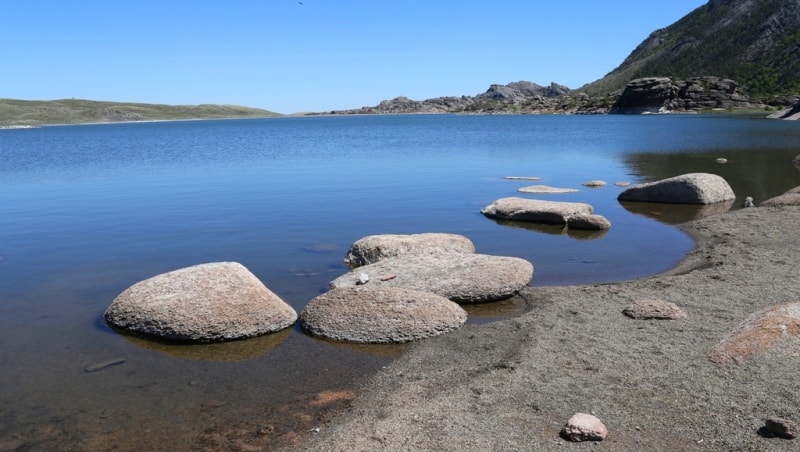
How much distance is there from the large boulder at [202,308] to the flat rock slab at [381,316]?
76 cm

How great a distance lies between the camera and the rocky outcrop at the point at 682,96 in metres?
143

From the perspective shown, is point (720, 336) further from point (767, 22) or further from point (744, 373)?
point (767, 22)

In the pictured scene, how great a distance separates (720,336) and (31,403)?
9611mm

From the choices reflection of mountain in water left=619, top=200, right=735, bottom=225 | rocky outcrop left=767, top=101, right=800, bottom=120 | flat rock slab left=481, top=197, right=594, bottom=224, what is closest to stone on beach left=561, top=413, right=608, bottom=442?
flat rock slab left=481, top=197, right=594, bottom=224

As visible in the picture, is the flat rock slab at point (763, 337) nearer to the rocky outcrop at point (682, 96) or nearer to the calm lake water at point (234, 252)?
the calm lake water at point (234, 252)

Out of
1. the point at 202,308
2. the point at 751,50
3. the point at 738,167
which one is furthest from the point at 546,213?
the point at 751,50

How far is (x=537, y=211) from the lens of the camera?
2009 centimetres

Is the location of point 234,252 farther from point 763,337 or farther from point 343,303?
point 763,337

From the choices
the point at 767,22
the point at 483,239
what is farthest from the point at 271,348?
the point at 767,22

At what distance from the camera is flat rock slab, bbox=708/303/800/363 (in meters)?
8.46

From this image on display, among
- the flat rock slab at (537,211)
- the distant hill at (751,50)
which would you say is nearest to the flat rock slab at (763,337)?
the flat rock slab at (537,211)

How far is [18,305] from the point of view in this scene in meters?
13.0

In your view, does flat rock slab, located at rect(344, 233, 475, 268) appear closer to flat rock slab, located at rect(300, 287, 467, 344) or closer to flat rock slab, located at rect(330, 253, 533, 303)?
flat rock slab, located at rect(330, 253, 533, 303)

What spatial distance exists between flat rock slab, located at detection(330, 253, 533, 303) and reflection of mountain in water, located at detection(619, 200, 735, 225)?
9759mm
